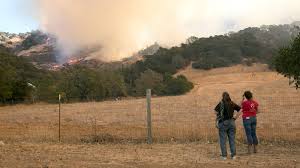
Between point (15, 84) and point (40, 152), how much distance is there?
1620 inches

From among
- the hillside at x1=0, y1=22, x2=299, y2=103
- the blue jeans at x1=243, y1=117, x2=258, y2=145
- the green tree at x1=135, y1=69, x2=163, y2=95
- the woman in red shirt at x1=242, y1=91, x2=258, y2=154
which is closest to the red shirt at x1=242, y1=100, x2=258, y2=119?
the woman in red shirt at x1=242, y1=91, x2=258, y2=154

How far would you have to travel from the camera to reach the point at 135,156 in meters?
12.4

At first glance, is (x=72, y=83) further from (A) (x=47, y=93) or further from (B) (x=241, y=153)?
(B) (x=241, y=153)

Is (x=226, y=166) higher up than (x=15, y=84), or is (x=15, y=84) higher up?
(x=15, y=84)

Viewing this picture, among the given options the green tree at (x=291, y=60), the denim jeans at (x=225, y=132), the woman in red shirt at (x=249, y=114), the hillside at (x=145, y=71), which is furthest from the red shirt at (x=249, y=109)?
the hillside at (x=145, y=71)

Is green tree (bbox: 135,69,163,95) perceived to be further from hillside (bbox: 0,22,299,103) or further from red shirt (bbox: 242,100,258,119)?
red shirt (bbox: 242,100,258,119)

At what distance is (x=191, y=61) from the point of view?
136875 millimetres

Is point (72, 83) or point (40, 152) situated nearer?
point (40, 152)

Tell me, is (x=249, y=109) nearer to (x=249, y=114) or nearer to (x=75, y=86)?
(x=249, y=114)

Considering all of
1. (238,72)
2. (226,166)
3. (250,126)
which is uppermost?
(238,72)

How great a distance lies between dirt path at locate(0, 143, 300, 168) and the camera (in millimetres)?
11094

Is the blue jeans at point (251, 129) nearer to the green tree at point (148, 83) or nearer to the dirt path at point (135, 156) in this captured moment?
the dirt path at point (135, 156)

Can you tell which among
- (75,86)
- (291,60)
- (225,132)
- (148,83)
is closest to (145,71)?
(148,83)

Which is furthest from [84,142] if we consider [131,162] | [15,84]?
[15,84]
